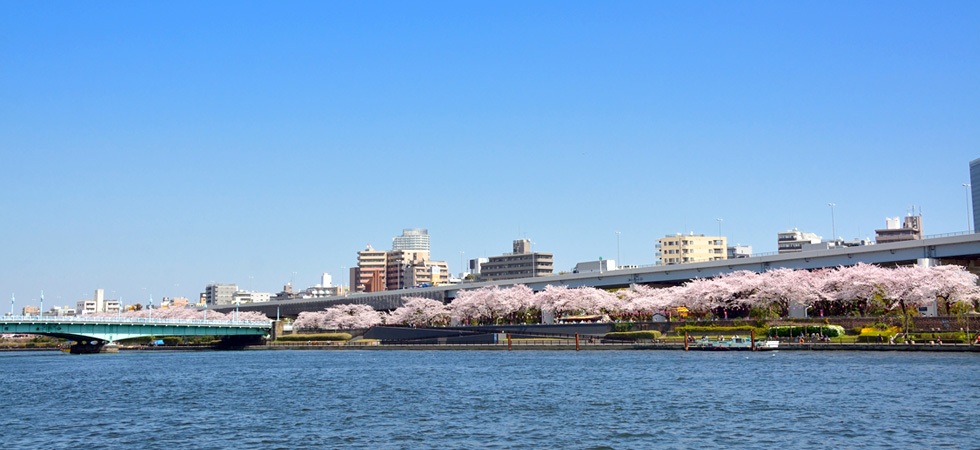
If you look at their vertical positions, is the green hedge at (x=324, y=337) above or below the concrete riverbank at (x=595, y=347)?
above

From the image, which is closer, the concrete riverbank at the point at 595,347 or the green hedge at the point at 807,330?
the concrete riverbank at the point at 595,347

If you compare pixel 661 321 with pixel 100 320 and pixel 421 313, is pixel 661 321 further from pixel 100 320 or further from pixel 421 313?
pixel 100 320

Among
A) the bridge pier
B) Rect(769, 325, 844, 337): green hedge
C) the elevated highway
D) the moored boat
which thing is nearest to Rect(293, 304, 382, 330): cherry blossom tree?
the elevated highway

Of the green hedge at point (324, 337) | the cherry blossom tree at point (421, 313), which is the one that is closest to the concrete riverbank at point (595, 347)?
the green hedge at point (324, 337)

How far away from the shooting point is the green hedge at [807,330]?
320ft

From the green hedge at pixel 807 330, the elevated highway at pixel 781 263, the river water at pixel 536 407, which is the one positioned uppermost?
the elevated highway at pixel 781 263

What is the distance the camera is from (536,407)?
49.9m

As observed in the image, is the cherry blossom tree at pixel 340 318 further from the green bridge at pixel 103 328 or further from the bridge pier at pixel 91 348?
the bridge pier at pixel 91 348

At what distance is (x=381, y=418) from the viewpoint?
46906 millimetres

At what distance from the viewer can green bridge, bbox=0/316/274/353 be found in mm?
131000

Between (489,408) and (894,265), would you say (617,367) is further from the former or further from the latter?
(894,265)

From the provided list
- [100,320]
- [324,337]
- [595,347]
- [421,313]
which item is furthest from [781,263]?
[100,320]

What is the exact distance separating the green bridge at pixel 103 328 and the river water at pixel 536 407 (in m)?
55.2

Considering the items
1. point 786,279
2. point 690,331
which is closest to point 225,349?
point 690,331
